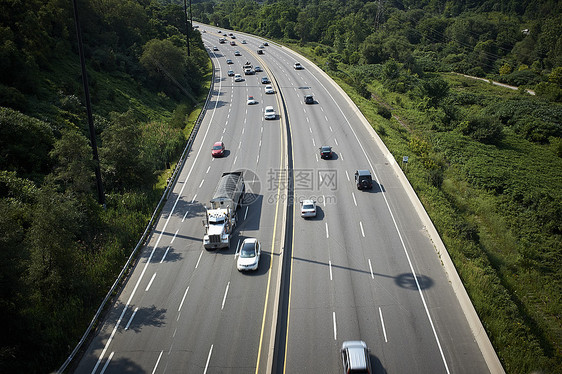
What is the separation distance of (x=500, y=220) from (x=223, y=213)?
88.2ft

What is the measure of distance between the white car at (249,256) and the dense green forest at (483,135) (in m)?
13.8

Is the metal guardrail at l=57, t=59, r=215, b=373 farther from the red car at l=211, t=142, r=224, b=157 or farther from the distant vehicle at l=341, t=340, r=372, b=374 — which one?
the distant vehicle at l=341, t=340, r=372, b=374

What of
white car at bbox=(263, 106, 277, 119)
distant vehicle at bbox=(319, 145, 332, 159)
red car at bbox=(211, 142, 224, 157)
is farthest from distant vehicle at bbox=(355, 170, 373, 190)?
white car at bbox=(263, 106, 277, 119)

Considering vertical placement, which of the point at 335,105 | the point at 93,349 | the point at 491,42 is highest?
the point at 491,42

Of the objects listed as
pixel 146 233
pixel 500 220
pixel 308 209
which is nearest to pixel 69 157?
pixel 146 233

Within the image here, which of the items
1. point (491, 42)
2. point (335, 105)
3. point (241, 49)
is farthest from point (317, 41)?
point (335, 105)

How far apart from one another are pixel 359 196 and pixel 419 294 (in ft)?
44.0

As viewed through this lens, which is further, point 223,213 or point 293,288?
point 223,213

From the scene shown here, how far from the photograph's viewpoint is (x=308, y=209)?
32.1 meters

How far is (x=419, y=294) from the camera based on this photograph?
77.5 feet

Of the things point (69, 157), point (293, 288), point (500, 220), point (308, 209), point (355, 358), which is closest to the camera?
point (355, 358)

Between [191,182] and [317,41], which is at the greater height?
[317,41]

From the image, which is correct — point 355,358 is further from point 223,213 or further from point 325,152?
point 325,152

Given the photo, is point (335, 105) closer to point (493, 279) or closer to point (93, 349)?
point (493, 279)
